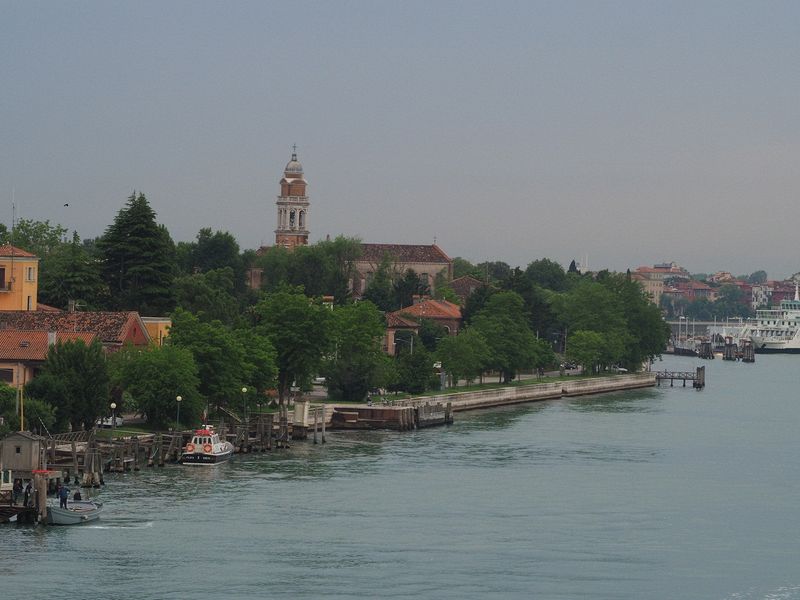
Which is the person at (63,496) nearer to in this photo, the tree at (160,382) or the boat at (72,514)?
the boat at (72,514)

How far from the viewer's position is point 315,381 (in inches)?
4705

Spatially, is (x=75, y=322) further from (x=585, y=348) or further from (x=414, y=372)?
(x=585, y=348)

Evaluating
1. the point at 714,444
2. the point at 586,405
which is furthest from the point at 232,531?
the point at 586,405

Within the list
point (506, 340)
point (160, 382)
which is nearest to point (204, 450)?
point (160, 382)

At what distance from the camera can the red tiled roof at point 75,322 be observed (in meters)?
89.0

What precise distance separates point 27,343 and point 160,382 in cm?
686

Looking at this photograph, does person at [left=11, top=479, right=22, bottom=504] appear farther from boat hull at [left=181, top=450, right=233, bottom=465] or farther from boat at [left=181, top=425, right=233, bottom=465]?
boat at [left=181, top=425, right=233, bottom=465]

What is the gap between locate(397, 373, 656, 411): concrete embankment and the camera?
381 ft

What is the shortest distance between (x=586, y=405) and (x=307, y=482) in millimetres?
58771

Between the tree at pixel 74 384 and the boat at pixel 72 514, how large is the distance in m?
15.6

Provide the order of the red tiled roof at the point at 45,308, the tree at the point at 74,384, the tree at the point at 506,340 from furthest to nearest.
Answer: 1. the tree at the point at 506,340
2. the red tiled roof at the point at 45,308
3. the tree at the point at 74,384

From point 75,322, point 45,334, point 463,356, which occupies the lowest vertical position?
point 45,334

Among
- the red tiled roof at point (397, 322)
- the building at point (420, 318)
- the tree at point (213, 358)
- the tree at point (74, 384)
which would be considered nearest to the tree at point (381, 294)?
the building at point (420, 318)

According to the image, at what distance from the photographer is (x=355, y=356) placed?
10850 centimetres
